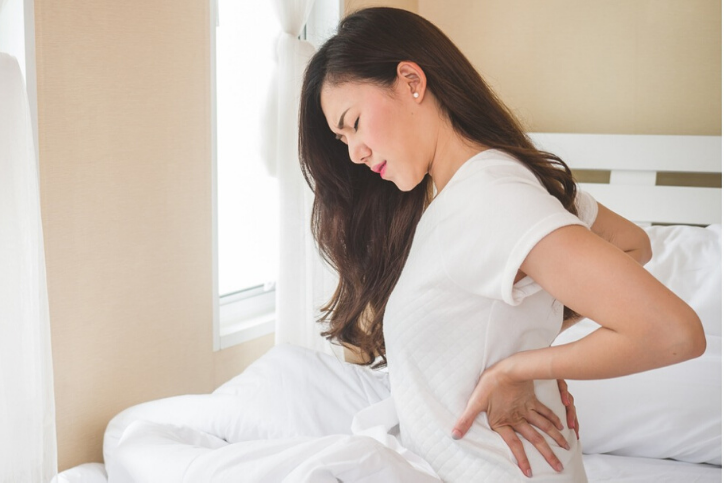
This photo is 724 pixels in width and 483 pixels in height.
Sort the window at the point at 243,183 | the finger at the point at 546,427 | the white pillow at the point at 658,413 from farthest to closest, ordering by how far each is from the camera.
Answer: the window at the point at 243,183 → the white pillow at the point at 658,413 → the finger at the point at 546,427

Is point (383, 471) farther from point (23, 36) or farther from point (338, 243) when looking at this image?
point (23, 36)

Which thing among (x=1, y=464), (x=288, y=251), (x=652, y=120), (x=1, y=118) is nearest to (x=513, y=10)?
(x=652, y=120)

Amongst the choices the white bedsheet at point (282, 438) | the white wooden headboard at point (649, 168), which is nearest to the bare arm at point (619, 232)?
the white bedsheet at point (282, 438)

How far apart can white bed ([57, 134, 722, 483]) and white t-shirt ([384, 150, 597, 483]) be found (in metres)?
0.11

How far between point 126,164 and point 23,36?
372mm

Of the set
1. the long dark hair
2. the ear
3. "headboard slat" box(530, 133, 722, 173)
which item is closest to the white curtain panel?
the long dark hair

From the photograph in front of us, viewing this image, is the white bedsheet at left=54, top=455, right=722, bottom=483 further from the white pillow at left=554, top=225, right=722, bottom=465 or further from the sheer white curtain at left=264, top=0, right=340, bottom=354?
the sheer white curtain at left=264, top=0, right=340, bottom=354

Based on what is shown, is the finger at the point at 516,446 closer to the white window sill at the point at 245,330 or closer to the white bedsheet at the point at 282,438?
the white bedsheet at the point at 282,438

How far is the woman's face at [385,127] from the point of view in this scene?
3.20 feet

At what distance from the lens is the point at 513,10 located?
9.22ft

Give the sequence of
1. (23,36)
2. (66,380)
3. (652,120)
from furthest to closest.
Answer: (652,120)
(66,380)
(23,36)

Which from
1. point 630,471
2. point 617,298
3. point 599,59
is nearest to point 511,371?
point 617,298

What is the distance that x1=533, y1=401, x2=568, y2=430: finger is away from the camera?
3.18 ft

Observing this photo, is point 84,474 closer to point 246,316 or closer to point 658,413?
point 246,316
